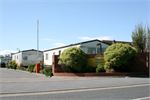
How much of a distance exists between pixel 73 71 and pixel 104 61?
3.84 metres

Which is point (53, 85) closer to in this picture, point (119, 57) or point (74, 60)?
point (119, 57)

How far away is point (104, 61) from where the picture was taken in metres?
39.2

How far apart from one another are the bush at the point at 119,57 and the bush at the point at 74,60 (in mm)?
3340

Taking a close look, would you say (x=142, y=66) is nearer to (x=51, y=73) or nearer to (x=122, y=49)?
(x=122, y=49)

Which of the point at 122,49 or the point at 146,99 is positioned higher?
the point at 122,49

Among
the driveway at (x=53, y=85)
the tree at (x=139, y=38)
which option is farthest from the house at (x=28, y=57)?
the driveway at (x=53, y=85)

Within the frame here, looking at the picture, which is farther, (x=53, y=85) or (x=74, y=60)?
(x=74, y=60)

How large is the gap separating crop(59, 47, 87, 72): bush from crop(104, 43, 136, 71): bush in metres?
3.34

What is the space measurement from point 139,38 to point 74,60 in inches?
523

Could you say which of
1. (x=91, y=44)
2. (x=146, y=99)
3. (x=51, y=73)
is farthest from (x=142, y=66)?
(x=146, y=99)

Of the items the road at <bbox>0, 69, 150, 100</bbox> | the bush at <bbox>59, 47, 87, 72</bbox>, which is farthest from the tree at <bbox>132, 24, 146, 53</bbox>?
the road at <bbox>0, 69, 150, 100</bbox>

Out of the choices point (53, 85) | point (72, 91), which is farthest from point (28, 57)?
point (72, 91)

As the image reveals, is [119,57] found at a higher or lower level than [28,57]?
lower

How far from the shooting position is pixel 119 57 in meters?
36.5
